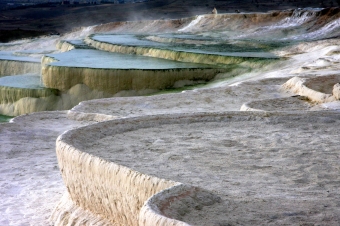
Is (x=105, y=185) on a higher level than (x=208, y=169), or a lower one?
lower

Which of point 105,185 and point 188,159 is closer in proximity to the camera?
point 105,185

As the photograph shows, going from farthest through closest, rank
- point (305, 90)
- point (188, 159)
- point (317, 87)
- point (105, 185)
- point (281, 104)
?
1. point (317, 87)
2. point (305, 90)
3. point (281, 104)
4. point (188, 159)
5. point (105, 185)

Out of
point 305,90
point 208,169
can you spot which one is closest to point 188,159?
point 208,169

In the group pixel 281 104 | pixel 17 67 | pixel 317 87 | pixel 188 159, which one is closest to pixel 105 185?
pixel 188 159

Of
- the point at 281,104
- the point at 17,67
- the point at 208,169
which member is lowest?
the point at 17,67

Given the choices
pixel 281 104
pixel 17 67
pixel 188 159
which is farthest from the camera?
pixel 17 67

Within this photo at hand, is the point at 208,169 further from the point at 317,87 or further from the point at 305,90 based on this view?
the point at 317,87

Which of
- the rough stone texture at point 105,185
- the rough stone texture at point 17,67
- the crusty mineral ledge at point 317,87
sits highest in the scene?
the rough stone texture at point 105,185

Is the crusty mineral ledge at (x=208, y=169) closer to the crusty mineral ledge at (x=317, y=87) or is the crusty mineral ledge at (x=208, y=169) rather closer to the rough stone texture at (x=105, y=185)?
the rough stone texture at (x=105, y=185)

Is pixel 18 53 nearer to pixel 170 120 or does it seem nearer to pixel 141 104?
pixel 141 104

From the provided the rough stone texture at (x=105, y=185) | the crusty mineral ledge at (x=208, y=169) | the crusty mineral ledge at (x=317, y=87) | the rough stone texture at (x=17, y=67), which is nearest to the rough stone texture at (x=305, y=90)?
the crusty mineral ledge at (x=317, y=87)
